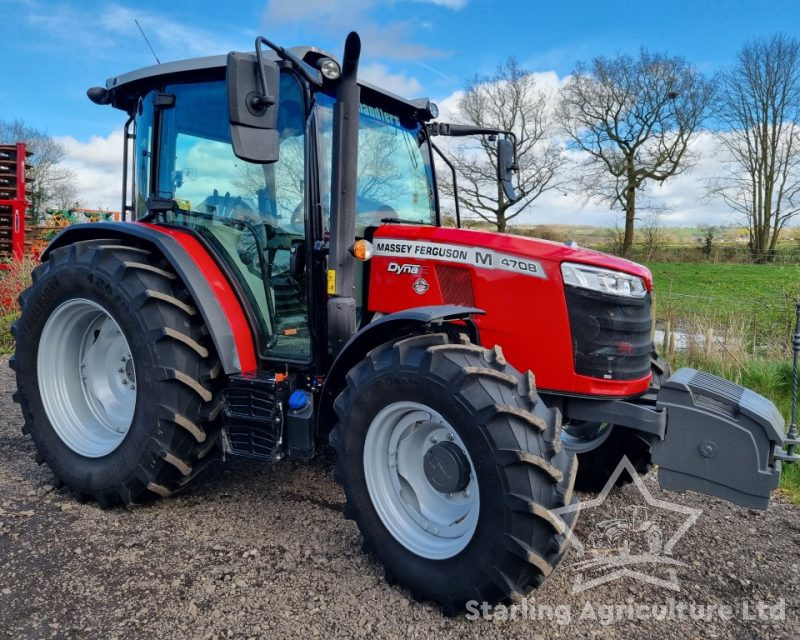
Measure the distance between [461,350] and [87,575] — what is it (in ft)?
6.37

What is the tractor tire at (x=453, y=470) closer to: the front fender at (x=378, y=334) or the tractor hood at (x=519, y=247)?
the front fender at (x=378, y=334)

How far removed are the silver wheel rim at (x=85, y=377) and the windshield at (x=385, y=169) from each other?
1.60 metres

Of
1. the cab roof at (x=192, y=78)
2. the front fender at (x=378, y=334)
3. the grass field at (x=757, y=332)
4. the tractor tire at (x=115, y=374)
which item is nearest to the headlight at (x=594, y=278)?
the front fender at (x=378, y=334)

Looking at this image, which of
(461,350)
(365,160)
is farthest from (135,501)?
(365,160)

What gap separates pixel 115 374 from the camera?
152 inches

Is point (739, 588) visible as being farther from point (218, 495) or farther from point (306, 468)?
point (218, 495)

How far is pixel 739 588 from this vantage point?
277cm

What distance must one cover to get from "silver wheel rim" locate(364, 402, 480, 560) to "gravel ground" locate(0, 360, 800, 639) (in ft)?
0.87

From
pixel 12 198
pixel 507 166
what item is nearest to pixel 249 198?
pixel 507 166

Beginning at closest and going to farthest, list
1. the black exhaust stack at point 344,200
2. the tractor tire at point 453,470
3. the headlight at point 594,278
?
the tractor tire at point 453,470 → the headlight at point 594,278 → the black exhaust stack at point 344,200

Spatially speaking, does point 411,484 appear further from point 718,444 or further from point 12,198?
point 12,198

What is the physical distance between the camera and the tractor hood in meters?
2.84

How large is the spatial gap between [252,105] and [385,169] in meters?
1.19

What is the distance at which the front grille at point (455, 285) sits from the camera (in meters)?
3.04
